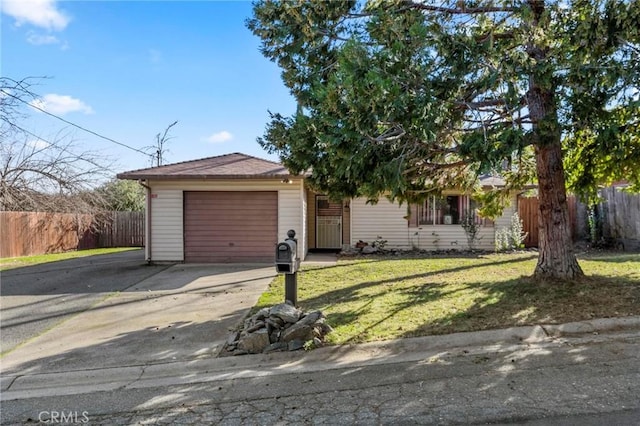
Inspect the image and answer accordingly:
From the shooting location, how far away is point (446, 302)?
6.46 metres

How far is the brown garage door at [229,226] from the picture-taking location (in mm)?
12828

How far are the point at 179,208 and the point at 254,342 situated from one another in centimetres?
898

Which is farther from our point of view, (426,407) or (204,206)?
(204,206)

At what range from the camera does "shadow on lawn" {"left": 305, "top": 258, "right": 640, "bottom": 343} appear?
5.19 m

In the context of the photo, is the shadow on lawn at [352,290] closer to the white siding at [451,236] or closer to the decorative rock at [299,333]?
the decorative rock at [299,333]

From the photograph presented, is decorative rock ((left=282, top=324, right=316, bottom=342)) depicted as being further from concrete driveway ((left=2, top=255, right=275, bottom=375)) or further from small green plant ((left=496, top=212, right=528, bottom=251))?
small green plant ((left=496, top=212, right=528, bottom=251))

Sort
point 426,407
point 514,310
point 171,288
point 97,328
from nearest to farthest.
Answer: point 426,407 → point 514,310 → point 97,328 → point 171,288

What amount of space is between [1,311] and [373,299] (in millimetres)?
6694

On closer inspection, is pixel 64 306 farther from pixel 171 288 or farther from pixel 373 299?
pixel 373 299

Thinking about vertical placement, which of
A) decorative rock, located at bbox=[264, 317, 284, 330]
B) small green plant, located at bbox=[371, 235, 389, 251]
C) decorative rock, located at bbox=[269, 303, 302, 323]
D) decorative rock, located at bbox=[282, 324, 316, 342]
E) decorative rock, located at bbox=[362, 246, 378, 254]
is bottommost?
decorative rock, located at bbox=[282, 324, 316, 342]

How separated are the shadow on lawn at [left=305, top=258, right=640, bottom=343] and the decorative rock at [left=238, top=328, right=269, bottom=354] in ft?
3.31

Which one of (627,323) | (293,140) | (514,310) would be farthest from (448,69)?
(627,323)

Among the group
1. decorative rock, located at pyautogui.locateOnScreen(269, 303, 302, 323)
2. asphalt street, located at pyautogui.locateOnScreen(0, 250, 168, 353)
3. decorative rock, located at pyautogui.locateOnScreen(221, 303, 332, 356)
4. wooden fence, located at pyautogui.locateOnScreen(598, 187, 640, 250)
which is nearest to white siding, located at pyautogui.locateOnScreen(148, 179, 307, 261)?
asphalt street, located at pyautogui.locateOnScreen(0, 250, 168, 353)

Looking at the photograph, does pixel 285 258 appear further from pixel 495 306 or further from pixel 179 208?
pixel 179 208
